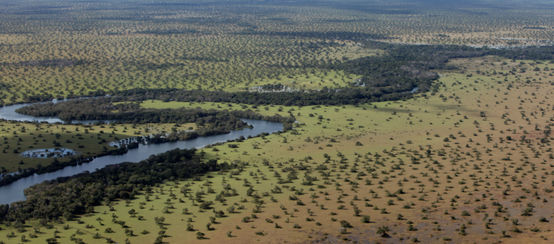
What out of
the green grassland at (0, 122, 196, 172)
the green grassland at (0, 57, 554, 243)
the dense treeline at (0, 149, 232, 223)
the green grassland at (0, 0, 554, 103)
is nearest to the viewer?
the green grassland at (0, 57, 554, 243)

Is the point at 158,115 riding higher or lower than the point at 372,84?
higher

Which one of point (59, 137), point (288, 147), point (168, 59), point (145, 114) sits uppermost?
point (168, 59)

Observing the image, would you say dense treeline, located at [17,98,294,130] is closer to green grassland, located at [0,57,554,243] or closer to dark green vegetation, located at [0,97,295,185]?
dark green vegetation, located at [0,97,295,185]

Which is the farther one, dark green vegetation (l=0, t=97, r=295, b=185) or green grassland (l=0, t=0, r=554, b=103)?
green grassland (l=0, t=0, r=554, b=103)

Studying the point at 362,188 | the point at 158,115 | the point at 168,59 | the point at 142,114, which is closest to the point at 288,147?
the point at 362,188

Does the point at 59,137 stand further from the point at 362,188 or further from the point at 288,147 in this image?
the point at 362,188

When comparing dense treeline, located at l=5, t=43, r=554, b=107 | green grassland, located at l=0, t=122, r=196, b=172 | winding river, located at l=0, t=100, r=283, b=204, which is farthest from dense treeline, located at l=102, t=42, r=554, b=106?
green grassland, located at l=0, t=122, r=196, b=172

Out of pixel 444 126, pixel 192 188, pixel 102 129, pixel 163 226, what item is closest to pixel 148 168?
pixel 192 188
